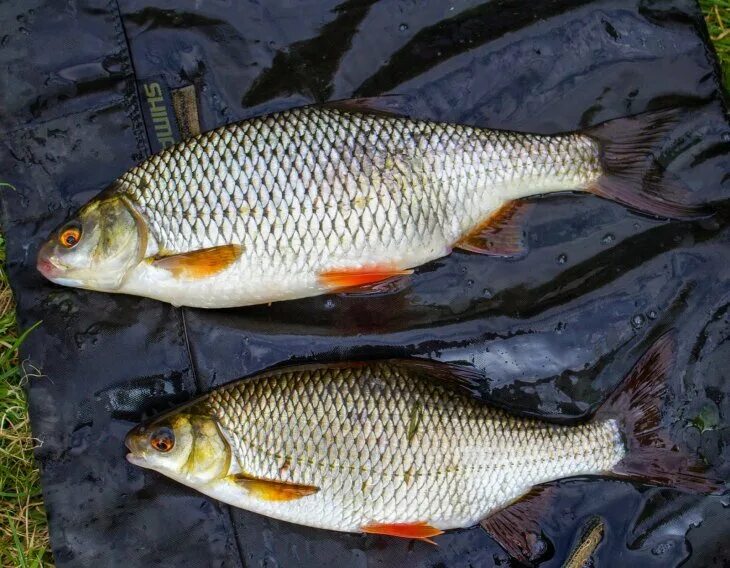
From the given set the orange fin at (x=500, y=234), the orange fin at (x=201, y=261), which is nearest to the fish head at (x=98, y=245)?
the orange fin at (x=201, y=261)

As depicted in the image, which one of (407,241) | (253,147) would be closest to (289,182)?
(253,147)

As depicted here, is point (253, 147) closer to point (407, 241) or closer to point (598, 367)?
point (407, 241)

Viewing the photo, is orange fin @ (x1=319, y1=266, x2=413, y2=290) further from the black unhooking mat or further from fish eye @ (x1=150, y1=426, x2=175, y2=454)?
fish eye @ (x1=150, y1=426, x2=175, y2=454)

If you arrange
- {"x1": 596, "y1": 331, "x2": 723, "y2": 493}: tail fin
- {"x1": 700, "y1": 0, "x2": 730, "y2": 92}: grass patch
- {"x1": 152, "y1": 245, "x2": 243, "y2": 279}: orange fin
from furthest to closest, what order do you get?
{"x1": 700, "y1": 0, "x2": 730, "y2": 92}: grass patch
{"x1": 596, "y1": 331, "x2": 723, "y2": 493}: tail fin
{"x1": 152, "y1": 245, "x2": 243, "y2": 279}: orange fin

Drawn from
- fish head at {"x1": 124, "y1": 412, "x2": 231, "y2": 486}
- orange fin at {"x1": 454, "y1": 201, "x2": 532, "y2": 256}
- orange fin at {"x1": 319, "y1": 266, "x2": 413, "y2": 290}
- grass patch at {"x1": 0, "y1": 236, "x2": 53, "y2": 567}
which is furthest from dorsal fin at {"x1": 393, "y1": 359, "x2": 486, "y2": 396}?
grass patch at {"x1": 0, "y1": 236, "x2": 53, "y2": 567}

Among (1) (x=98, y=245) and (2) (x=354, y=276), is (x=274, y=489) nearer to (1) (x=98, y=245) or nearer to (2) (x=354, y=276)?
(2) (x=354, y=276)

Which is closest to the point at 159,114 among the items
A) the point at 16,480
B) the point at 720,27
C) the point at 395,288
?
the point at 395,288
